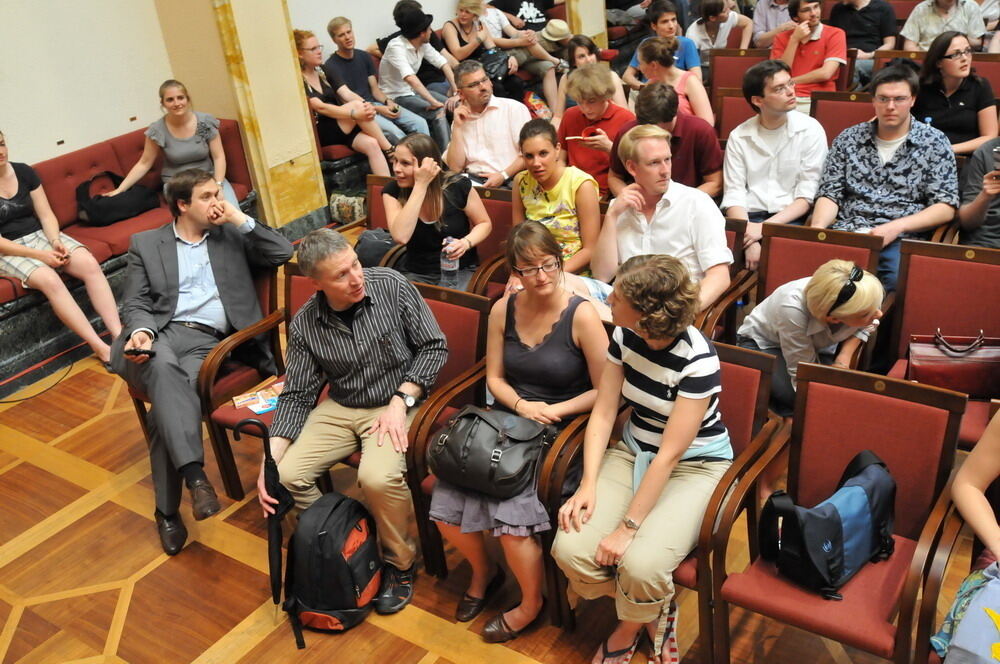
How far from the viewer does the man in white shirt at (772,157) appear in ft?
13.3

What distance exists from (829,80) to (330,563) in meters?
4.41

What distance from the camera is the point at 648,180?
3.48 meters

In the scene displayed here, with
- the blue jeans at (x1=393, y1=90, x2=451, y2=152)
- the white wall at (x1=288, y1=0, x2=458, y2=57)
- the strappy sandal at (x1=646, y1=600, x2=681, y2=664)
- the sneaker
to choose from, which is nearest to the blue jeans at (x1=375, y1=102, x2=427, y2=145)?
the blue jeans at (x1=393, y1=90, x2=451, y2=152)

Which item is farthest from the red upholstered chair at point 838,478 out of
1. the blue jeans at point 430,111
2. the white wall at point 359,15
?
the white wall at point 359,15

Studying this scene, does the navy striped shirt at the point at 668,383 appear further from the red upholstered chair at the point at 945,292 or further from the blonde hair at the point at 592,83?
the blonde hair at the point at 592,83

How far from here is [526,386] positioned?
306 cm

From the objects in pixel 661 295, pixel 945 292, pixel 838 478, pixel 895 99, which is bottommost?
pixel 838 478

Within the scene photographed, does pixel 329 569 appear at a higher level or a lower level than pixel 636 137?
lower

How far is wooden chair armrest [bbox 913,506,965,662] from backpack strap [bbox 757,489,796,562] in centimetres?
34

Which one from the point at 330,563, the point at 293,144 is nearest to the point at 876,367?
the point at 330,563

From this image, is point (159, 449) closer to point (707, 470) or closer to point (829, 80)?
point (707, 470)

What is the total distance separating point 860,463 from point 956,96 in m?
2.88

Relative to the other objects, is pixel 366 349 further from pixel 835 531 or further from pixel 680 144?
→ pixel 680 144

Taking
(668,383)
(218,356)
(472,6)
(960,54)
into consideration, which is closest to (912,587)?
(668,383)
